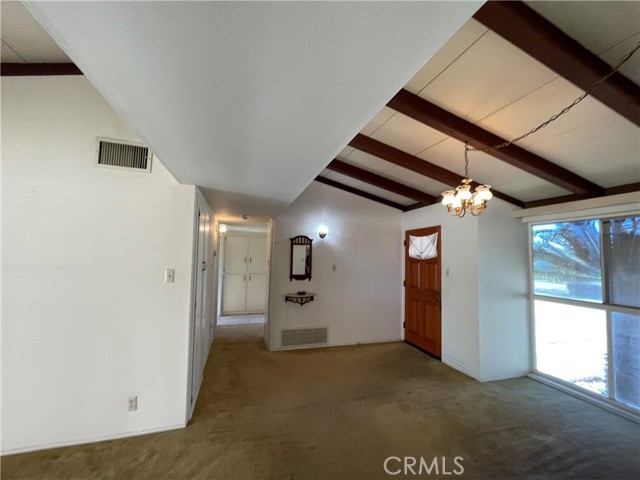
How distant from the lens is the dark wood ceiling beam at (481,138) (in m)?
2.15

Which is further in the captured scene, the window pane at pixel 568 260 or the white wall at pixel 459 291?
the white wall at pixel 459 291

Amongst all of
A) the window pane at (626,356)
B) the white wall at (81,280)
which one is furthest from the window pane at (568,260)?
the white wall at (81,280)

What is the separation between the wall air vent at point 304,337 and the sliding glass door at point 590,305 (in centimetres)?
303

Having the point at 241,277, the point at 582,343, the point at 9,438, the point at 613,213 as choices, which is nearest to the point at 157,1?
the point at 9,438

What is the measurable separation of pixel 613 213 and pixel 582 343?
154cm

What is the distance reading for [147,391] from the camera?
7.32 feet

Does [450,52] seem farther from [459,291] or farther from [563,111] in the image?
[459,291]

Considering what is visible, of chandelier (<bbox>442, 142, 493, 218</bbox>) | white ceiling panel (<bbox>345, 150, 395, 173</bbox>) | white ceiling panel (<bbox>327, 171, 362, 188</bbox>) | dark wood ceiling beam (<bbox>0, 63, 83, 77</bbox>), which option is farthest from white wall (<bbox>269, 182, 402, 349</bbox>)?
dark wood ceiling beam (<bbox>0, 63, 83, 77</bbox>)

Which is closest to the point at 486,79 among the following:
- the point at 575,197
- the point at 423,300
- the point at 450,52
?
the point at 450,52

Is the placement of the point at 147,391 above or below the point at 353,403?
above

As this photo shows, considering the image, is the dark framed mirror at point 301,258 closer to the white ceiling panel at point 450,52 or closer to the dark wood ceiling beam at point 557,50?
the white ceiling panel at point 450,52

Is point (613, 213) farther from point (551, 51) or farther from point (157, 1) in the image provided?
point (157, 1)

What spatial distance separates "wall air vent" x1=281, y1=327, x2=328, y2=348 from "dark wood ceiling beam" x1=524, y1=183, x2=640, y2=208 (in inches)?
140

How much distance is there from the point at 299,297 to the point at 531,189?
11.4ft
